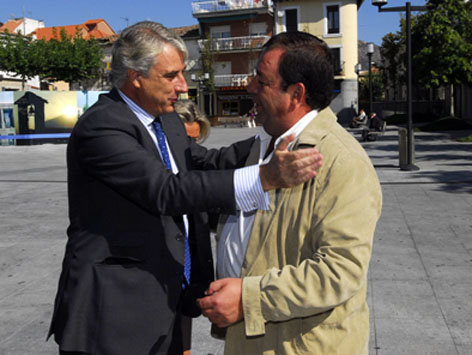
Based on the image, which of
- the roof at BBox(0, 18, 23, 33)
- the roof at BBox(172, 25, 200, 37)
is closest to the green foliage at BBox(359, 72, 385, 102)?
the roof at BBox(172, 25, 200, 37)

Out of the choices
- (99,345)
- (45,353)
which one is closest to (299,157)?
(99,345)

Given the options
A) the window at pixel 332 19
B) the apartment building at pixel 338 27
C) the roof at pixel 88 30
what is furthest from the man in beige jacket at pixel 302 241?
the roof at pixel 88 30

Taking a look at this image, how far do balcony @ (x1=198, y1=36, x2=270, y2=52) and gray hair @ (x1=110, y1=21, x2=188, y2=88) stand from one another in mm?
43011

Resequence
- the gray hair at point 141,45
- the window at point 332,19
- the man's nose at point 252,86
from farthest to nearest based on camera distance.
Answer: the window at point 332,19 → the gray hair at point 141,45 → the man's nose at point 252,86

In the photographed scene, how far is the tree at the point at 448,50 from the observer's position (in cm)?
1972

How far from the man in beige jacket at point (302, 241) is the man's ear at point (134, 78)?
464 millimetres

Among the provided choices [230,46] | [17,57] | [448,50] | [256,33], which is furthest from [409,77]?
[230,46]

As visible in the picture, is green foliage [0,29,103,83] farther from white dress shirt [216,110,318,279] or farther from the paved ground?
white dress shirt [216,110,318,279]

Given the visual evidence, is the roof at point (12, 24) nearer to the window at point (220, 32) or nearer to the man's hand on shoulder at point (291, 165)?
the window at point (220, 32)

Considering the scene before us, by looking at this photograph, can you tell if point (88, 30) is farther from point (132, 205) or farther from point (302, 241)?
point (302, 241)

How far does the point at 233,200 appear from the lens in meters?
1.67

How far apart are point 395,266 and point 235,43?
41.2 metres

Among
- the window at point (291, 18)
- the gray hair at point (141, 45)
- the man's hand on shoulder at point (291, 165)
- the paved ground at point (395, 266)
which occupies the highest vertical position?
the window at point (291, 18)

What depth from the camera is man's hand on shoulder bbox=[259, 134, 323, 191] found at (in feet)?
4.83
